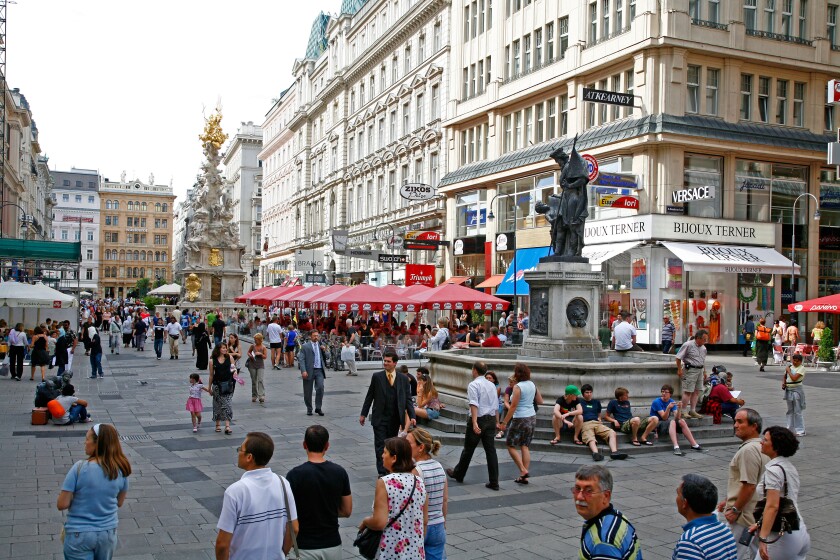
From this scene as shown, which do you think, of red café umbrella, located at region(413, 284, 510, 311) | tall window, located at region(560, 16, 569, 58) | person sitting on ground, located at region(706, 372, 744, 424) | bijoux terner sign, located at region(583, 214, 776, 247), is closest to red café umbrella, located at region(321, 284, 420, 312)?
red café umbrella, located at region(413, 284, 510, 311)

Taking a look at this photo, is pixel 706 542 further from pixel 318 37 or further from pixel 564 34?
pixel 318 37

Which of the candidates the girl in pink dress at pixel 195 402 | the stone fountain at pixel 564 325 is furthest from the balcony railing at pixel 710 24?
the girl in pink dress at pixel 195 402

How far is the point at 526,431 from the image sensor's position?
33.4ft

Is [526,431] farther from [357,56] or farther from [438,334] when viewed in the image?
[357,56]

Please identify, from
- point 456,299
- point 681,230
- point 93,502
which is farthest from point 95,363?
point 681,230

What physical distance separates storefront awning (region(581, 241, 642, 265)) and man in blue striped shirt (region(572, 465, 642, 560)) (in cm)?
2788

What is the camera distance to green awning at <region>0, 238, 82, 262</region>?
33.3 meters

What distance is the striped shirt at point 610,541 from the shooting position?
157 inches

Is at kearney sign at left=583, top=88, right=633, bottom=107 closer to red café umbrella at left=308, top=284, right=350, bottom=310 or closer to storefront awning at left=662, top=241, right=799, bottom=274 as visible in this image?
storefront awning at left=662, top=241, right=799, bottom=274

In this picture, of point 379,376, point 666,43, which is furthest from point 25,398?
point 666,43

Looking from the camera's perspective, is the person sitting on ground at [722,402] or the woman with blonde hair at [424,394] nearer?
the woman with blonde hair at [424,394]

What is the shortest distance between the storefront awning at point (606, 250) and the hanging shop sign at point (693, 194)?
218 cm

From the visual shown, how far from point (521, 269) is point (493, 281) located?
2.60 meters

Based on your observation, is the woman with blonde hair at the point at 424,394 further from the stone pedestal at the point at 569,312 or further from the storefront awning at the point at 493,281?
the storefront awning at the point at 493,281
